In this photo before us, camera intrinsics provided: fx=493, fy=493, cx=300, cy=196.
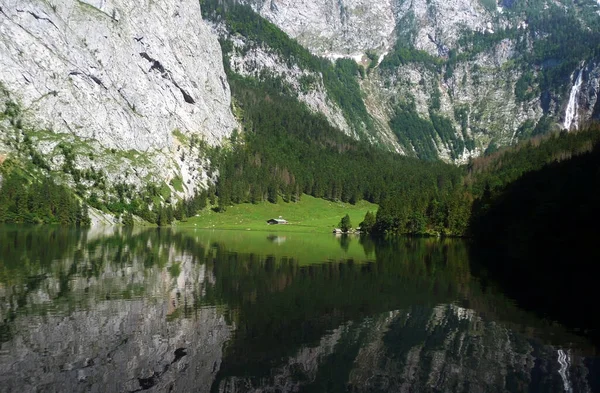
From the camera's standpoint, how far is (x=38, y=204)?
161m

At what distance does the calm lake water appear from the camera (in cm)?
2352

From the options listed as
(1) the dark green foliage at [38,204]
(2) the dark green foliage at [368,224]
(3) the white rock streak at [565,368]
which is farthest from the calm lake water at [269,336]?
(2) the dark green foliage at [368,224]

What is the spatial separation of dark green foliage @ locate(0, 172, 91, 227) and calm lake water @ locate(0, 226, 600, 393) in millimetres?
115784

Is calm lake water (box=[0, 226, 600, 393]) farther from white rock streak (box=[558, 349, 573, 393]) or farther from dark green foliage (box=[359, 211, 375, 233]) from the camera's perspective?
dark green foliage (box=[359, 211, 375, 233])

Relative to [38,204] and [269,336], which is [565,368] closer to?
[269,336]

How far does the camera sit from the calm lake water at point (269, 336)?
23.5m

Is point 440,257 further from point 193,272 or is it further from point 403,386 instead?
point 403,386

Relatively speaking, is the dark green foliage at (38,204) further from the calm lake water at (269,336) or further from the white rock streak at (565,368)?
the white rock streak at (565,368)

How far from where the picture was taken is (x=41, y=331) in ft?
94.5

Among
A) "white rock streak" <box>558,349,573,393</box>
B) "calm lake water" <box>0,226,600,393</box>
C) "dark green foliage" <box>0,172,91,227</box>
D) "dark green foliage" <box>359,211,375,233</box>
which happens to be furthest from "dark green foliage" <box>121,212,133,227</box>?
"white rock streak" <box>558,349,573,393</box>

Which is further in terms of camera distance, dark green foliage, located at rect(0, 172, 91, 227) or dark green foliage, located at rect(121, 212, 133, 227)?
dark green foliage, located at rect(121, 212, 133, 227)

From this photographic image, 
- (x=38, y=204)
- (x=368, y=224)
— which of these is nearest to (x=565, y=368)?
(x=368, y=224)

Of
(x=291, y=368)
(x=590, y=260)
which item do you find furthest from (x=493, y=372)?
(x=590, y=260)

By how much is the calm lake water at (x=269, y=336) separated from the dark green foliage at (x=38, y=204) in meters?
116
